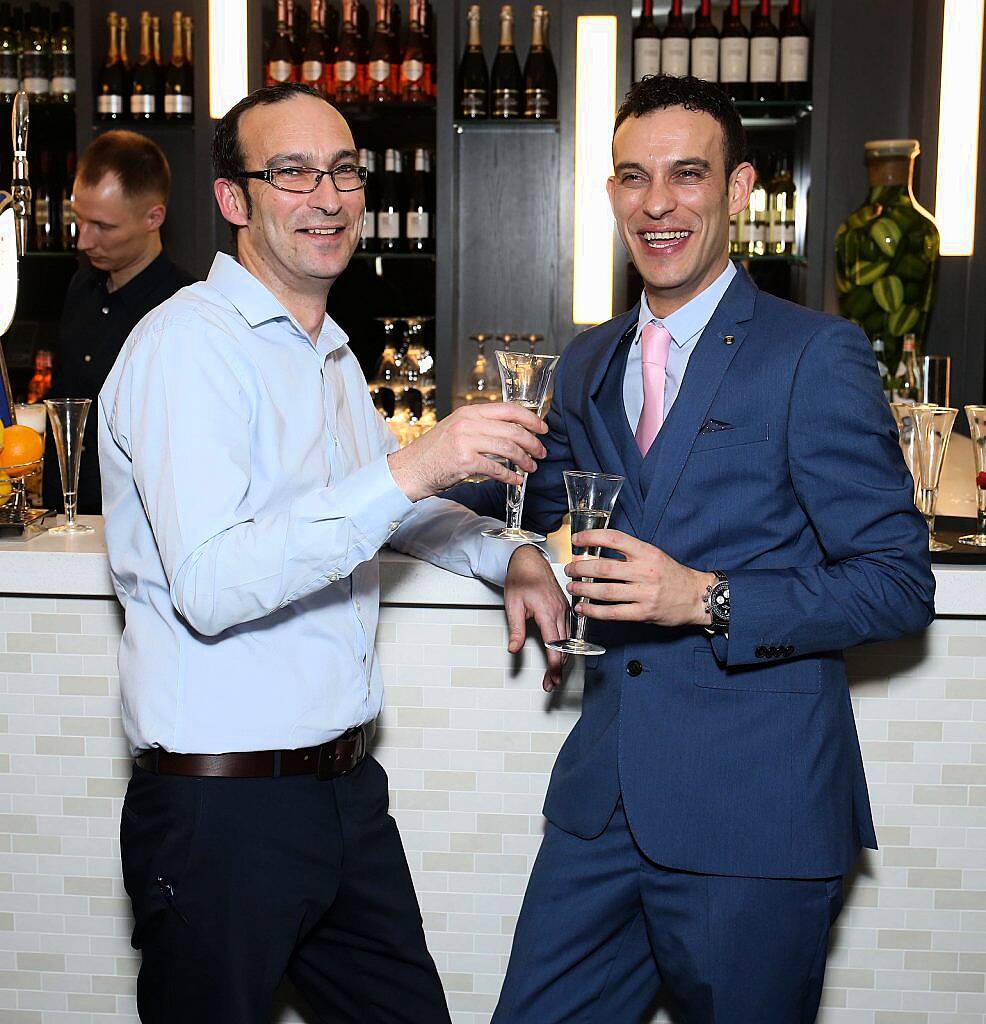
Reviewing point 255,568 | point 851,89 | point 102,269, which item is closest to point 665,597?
point 255,568

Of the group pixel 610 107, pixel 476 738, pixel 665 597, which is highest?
pixel 610 107

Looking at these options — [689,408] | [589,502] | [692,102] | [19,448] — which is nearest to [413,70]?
[19,448]

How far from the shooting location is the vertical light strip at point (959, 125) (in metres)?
3.85

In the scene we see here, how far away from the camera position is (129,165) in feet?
12.3

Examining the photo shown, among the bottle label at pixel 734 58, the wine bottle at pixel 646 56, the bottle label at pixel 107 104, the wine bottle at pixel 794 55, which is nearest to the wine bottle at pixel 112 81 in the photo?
the bottle label at pixel 107 104

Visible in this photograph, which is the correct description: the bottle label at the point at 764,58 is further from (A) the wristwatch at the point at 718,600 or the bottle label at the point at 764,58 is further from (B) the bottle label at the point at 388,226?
(A) the wristwatch at the point at 718,600

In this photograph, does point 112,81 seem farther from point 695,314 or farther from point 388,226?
point 695,314

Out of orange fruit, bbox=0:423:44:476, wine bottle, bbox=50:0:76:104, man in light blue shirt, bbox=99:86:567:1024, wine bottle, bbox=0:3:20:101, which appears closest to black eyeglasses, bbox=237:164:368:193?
man in light blue shirt, bbox=99:86:567:1024

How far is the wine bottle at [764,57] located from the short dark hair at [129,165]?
6.46ft

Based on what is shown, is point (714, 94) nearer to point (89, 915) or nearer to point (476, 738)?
point (476, 738)

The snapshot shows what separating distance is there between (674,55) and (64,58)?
2.18 m

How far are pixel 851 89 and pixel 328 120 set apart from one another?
3.51m

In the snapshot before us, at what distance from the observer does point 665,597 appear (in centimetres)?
155

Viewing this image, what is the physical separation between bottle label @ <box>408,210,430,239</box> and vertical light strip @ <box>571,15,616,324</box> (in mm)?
700
